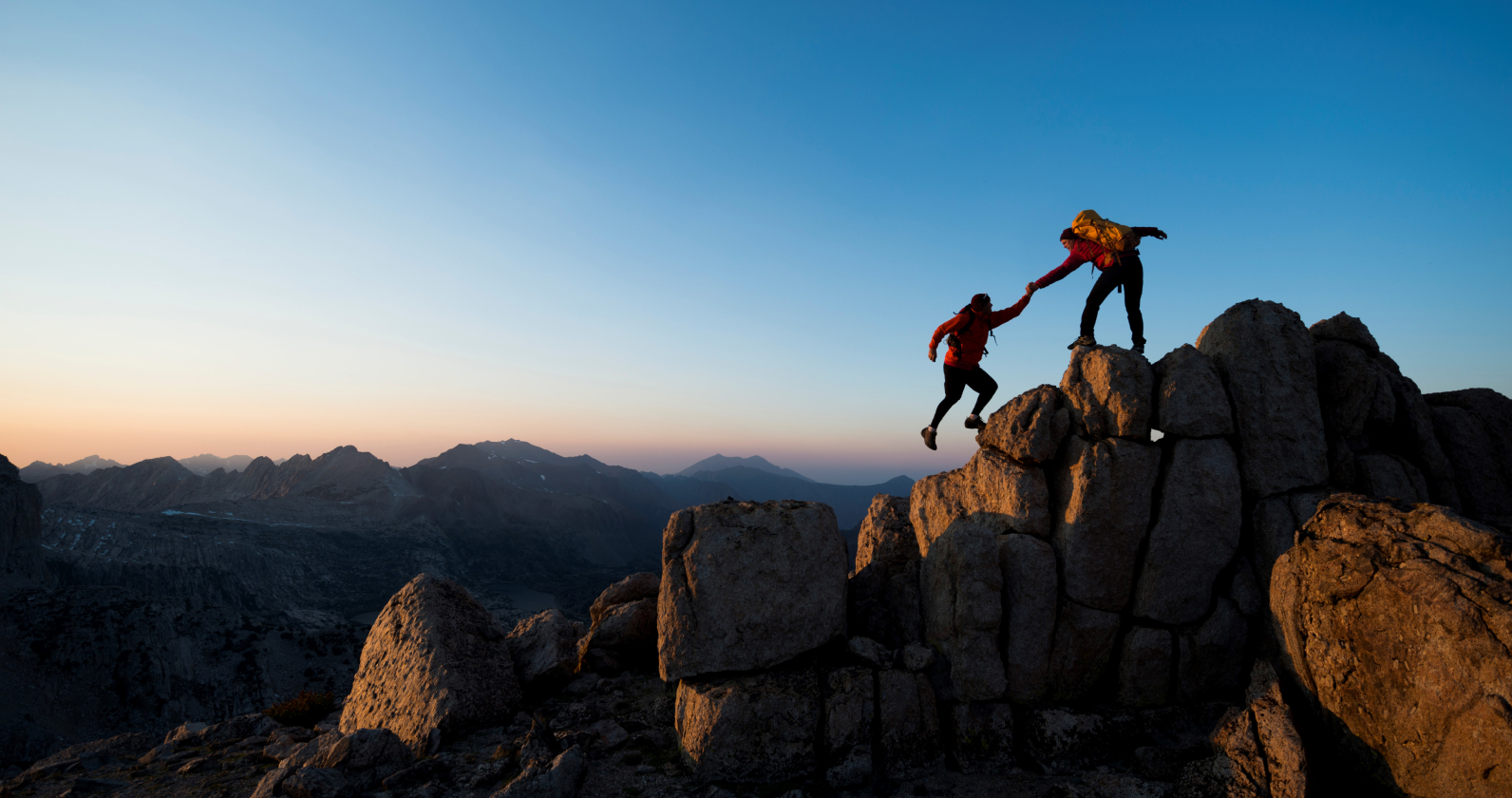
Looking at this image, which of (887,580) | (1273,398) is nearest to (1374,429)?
(1273,398)

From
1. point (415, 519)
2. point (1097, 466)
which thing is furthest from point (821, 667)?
point (415, 519)

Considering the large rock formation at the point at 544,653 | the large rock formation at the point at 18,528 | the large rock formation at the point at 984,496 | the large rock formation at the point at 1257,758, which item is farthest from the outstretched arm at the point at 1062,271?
the large rock formation at the point at 18,528

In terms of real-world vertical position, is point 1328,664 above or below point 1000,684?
above

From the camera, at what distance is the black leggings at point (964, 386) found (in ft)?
53.2

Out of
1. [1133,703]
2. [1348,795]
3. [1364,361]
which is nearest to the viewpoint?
[1348,795]

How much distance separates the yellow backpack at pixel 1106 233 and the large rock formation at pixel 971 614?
784cm

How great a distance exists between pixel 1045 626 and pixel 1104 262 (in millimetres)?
9212

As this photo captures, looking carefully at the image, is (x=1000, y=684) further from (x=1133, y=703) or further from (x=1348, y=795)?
(x=1348, y=795)

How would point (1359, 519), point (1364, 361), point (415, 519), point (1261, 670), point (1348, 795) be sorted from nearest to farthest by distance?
point (1348, 795) → point (1359, 519) → point (1261, 670) → point (1364, 361) → point (415, 519)

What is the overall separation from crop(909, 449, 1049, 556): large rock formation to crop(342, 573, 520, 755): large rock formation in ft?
39.7

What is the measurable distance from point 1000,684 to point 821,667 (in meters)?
4.01

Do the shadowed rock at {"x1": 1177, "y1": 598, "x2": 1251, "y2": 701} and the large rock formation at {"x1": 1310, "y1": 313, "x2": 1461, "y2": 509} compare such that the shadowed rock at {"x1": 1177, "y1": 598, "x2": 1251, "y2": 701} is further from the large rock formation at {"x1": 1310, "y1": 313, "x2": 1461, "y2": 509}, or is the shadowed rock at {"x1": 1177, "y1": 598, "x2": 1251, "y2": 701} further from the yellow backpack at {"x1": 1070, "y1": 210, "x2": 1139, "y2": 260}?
the yellow backpack at {"x1": 1070, "y1": 210, "x2": 1139, "y2": 260}

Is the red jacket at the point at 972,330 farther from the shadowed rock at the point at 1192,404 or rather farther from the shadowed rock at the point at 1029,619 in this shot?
the shadowed rock at the point at 1029,619

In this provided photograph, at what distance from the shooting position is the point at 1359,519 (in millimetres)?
10805
